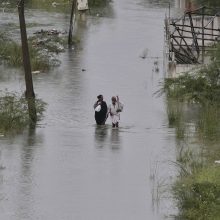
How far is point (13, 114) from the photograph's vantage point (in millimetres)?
21750

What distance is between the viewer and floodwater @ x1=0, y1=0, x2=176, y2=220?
13.8m

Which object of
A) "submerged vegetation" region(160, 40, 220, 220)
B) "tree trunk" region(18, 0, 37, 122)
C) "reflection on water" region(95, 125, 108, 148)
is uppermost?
"tree trunk" region(18, 0, 37, 122)

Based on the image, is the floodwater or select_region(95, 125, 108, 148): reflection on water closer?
the floodwater

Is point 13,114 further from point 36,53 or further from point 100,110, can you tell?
point 36,53

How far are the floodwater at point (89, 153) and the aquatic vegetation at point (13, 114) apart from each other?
469mm

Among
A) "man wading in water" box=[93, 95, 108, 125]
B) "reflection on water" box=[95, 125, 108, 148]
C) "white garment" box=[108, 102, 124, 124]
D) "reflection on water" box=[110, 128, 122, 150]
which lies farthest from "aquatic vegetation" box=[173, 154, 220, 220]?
"man wading in water" box=[93, 95, 108, 125]

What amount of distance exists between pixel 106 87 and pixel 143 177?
1683 cm

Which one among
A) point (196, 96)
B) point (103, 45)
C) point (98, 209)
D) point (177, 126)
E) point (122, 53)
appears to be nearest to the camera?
point (98, 209)

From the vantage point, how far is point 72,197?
1428 cm

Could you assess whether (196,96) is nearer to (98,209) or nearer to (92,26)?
(98,209)

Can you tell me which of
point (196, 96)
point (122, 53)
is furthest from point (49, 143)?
point (122, 53)

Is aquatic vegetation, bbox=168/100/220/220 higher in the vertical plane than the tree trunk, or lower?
lower

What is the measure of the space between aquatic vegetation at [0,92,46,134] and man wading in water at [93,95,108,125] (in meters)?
1.83

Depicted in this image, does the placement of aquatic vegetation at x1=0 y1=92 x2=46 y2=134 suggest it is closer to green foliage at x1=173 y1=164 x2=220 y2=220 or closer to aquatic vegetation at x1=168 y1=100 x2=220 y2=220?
aquatic vegetation at x1=168 y1=100 x2=220 y2=220
